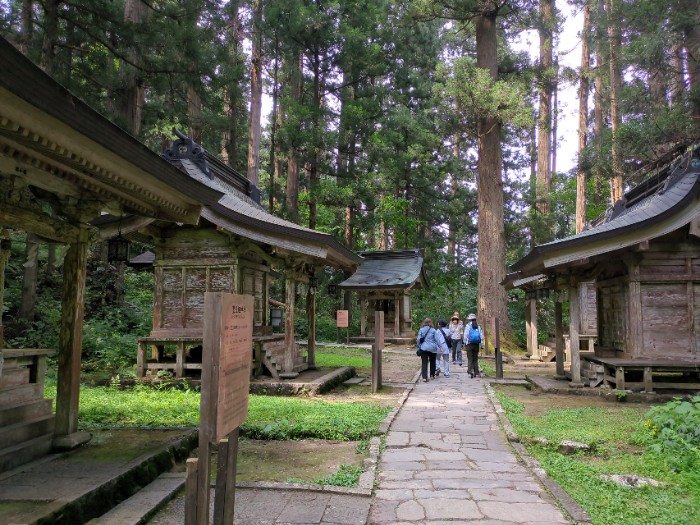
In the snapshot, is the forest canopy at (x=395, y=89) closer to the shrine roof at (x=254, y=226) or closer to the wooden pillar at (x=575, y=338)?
the shrine roof at (x=254, y=226)

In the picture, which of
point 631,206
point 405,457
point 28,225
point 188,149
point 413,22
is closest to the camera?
point 28,225

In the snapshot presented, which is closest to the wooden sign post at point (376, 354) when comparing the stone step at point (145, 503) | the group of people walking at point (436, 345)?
the group of people walking at point (436, 345)

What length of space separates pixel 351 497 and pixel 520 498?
62.0 inches

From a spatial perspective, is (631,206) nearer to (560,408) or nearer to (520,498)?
(560,408)

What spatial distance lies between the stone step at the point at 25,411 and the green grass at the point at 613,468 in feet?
18.5

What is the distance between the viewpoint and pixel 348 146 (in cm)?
2570

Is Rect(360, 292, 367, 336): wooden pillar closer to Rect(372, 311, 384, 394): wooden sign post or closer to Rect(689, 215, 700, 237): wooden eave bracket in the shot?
Rect(372, 311, 384, 394): wooden sign post

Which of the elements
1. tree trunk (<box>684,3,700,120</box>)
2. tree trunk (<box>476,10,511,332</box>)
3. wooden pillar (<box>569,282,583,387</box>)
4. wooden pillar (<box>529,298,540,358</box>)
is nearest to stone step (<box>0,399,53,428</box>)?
wooden pillar (<box>569,282,583,387</box>)

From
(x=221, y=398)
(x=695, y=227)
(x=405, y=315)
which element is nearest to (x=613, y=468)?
(x=221, y=398)

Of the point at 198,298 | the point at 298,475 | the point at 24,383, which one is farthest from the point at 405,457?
the point at 198,298

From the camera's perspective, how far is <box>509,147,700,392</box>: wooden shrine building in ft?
33.5

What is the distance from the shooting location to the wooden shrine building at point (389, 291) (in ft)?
81.0

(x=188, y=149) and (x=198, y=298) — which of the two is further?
(x=188, y=149)

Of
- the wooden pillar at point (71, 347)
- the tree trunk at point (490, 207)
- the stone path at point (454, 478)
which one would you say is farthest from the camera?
the tree trunk at point (490, 207)
